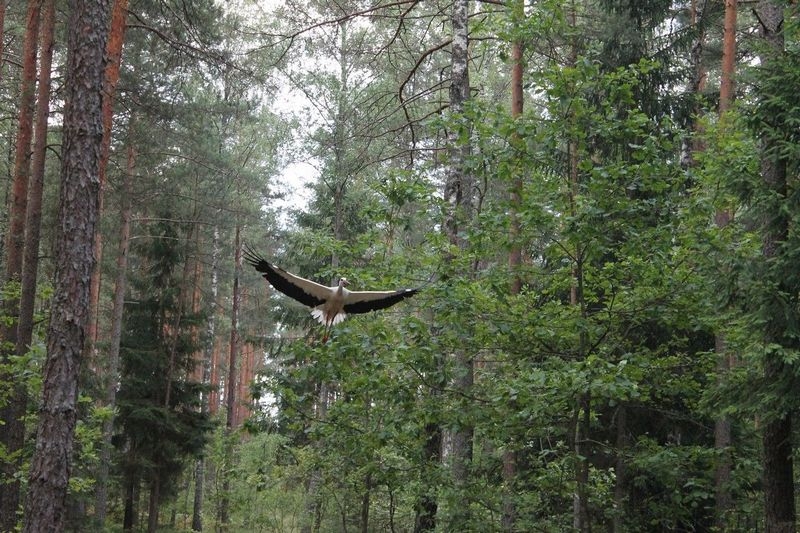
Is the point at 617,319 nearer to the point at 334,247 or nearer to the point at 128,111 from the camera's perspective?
the point at 334,247

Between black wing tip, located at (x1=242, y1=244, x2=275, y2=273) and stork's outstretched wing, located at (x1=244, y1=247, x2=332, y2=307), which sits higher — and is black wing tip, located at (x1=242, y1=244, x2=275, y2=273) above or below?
above

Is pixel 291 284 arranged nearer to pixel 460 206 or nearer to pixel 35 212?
pixel 460 206

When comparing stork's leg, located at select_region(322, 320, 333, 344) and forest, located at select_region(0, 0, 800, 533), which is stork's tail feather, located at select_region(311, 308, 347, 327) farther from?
forest, located at select_region(0, 0, 800, 533)

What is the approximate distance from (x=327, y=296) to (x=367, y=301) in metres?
0.43

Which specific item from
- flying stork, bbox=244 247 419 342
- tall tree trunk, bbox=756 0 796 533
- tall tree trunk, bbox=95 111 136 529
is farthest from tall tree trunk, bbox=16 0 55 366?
tall tree trunk, bbox=756 0 796 533

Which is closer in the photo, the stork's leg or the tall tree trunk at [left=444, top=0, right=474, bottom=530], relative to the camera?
the stork's leg

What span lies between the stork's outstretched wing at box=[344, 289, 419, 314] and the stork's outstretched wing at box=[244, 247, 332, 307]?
252 mm

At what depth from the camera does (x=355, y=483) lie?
29.4ft

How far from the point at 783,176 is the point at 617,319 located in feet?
7.08

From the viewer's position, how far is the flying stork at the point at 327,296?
742cm

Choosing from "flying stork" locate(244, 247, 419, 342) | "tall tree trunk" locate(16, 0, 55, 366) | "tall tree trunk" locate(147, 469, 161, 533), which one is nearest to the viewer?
"flying stork" locate(244, 247, 419, 342)

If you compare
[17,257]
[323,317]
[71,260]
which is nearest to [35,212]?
[17,257]

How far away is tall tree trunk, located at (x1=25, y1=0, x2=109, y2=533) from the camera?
664cm

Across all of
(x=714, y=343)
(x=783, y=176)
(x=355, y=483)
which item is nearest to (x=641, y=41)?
(x=714, y=343)
